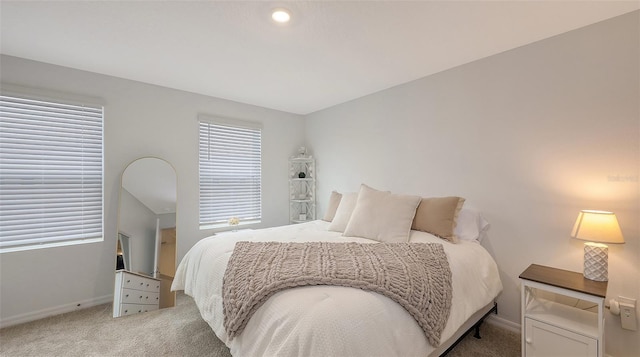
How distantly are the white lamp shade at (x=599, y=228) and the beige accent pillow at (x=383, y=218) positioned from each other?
1041 mm

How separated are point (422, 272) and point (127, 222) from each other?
9.28ft

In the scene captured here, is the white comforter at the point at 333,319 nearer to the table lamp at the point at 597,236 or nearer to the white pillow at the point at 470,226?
the white pillow at the point at 470,226

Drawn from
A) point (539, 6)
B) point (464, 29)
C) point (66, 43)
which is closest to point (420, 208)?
point (464, 29)

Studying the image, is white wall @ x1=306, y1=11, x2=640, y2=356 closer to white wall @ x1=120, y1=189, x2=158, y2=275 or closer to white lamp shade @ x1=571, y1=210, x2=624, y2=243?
white lamp shade @ x1=571, y1=210, x2=624, y2=243

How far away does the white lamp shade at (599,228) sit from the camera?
1.55m

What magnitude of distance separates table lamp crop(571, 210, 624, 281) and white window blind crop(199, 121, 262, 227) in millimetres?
3341

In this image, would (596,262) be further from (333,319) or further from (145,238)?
(145,238)

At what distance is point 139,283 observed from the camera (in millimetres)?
2621

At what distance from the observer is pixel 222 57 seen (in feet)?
7.52

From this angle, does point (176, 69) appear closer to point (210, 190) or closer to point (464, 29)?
point (210, 190)

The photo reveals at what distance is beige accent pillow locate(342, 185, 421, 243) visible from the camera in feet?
7.24

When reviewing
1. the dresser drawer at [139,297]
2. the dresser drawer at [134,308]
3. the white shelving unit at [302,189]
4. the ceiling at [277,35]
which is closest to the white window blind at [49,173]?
the ceiling at [277,35]

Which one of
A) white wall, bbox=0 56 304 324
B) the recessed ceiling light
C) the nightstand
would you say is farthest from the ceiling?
the nightstand

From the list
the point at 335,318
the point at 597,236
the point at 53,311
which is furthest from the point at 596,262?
the point at 53,311
